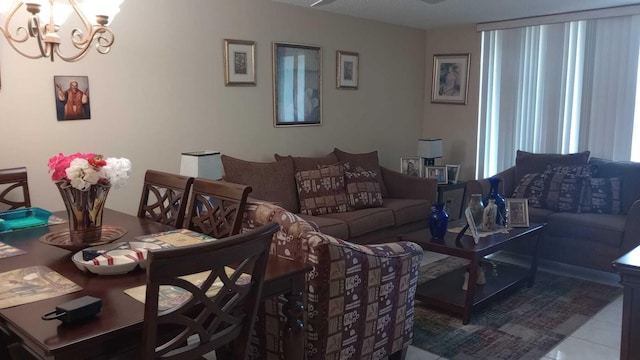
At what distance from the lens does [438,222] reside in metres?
3.65

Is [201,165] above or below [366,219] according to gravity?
above

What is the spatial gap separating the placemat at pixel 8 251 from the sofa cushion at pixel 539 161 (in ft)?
14.4

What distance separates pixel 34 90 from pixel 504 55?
4.54m

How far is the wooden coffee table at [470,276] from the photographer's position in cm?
340

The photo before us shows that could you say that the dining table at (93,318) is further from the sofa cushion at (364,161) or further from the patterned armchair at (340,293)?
the sofa cushion at (364,161)

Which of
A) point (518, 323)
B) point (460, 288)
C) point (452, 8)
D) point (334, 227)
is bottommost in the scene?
point (518, 323)

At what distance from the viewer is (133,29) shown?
374 cm

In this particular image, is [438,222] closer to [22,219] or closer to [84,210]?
[84,210]

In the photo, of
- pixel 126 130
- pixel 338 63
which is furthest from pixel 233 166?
pixel 338 63

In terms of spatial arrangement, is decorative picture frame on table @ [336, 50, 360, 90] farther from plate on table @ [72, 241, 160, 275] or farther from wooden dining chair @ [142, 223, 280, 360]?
wooden dining chair @ [142, 223, 280, 360]

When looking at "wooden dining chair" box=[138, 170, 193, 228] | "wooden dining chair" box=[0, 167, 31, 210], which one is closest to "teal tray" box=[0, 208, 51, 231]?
"wooden dining chair" box=[0, 167, 31, 210]

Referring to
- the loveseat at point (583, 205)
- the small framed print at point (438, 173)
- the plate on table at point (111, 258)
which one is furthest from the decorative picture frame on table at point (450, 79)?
the plate on table at point (111, 258)

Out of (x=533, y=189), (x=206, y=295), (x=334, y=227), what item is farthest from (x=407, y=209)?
(x=206, y=295)

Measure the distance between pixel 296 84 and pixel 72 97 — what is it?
202 cm
